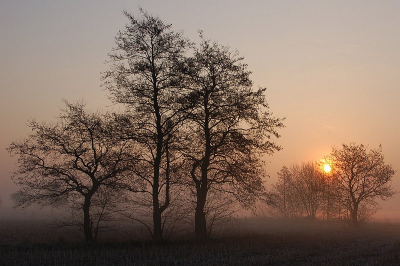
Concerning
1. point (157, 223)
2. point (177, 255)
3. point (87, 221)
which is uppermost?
point (87, 221)

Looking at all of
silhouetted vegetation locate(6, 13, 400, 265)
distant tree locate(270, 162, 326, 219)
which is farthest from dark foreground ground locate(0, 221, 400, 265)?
distant tree locate(270, 162, 326, 219)

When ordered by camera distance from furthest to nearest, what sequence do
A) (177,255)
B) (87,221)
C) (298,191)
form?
(298,191)
(87,221)
(177,255)

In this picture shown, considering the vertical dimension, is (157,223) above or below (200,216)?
below

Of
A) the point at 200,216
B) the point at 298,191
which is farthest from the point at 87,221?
the point at 298,191

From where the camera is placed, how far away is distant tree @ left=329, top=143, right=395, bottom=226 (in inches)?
1976

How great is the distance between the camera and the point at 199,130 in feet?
81.4

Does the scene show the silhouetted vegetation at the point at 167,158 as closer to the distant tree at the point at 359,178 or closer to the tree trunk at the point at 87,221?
the tree trunk at the point at 87,221

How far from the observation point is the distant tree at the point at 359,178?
50.2m

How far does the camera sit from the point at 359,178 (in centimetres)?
5088

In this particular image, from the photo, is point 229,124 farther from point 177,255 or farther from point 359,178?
point 359,178

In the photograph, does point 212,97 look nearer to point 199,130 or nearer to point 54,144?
point 199,130

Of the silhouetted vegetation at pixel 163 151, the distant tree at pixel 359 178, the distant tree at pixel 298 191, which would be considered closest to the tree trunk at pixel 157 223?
the silhouetted vegetation at pixel 163 151

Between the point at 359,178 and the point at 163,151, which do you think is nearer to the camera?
the point at 163,151

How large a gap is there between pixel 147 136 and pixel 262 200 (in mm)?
8823
